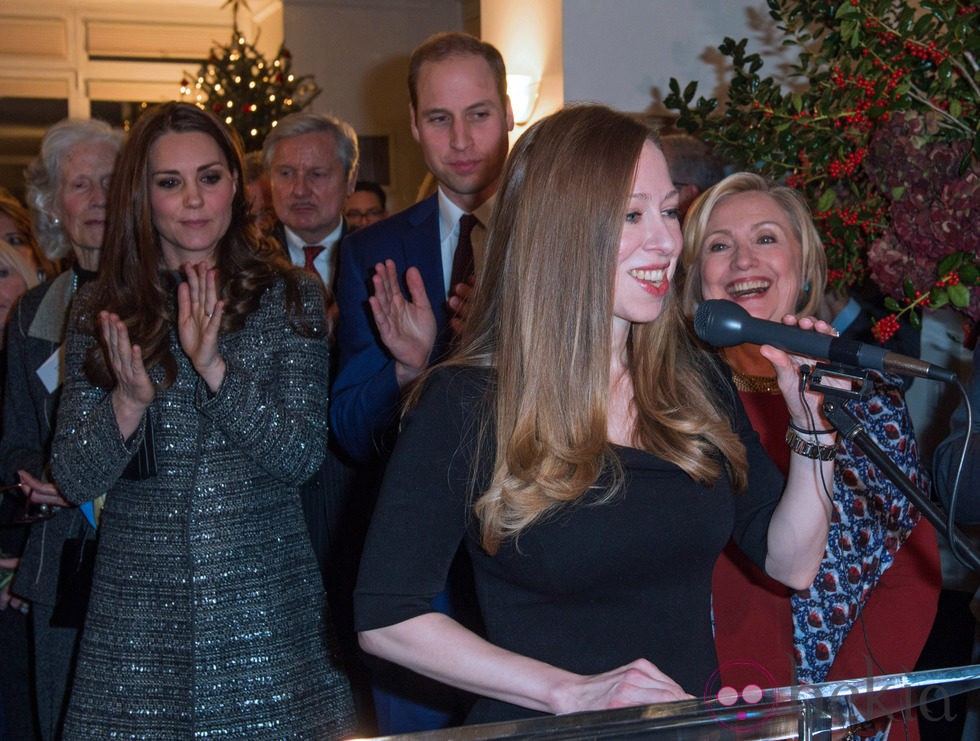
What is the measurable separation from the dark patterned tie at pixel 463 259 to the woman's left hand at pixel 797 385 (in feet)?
3.38

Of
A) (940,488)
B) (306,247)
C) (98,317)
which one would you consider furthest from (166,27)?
(940,488)

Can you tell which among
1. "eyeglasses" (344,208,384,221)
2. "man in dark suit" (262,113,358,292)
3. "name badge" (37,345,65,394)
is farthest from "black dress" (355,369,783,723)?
"eyeglasses" (344,208,384,221)

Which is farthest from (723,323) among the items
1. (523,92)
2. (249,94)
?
(249,94)

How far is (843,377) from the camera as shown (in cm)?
130

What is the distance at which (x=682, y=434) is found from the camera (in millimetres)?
1632

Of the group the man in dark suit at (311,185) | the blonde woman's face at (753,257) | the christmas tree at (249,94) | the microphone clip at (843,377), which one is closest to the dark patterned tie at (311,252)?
the man in dark suit at (311,185)

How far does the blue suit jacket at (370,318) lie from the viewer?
2348 mm

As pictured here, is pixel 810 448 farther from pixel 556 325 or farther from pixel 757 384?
pixel 757 384

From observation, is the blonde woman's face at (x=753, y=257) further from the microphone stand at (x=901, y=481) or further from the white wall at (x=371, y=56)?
the white wall at (x=371, y=56)

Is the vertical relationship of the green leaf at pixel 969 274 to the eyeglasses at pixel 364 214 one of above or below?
below

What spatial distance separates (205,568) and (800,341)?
4.30 feet

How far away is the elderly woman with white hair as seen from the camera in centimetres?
257

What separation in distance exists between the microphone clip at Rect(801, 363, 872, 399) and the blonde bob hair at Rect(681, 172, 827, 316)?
3.48 ft

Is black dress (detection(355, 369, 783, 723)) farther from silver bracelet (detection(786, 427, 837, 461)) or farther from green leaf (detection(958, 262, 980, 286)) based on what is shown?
green leaf (detection(958, 262, 980, 286))
